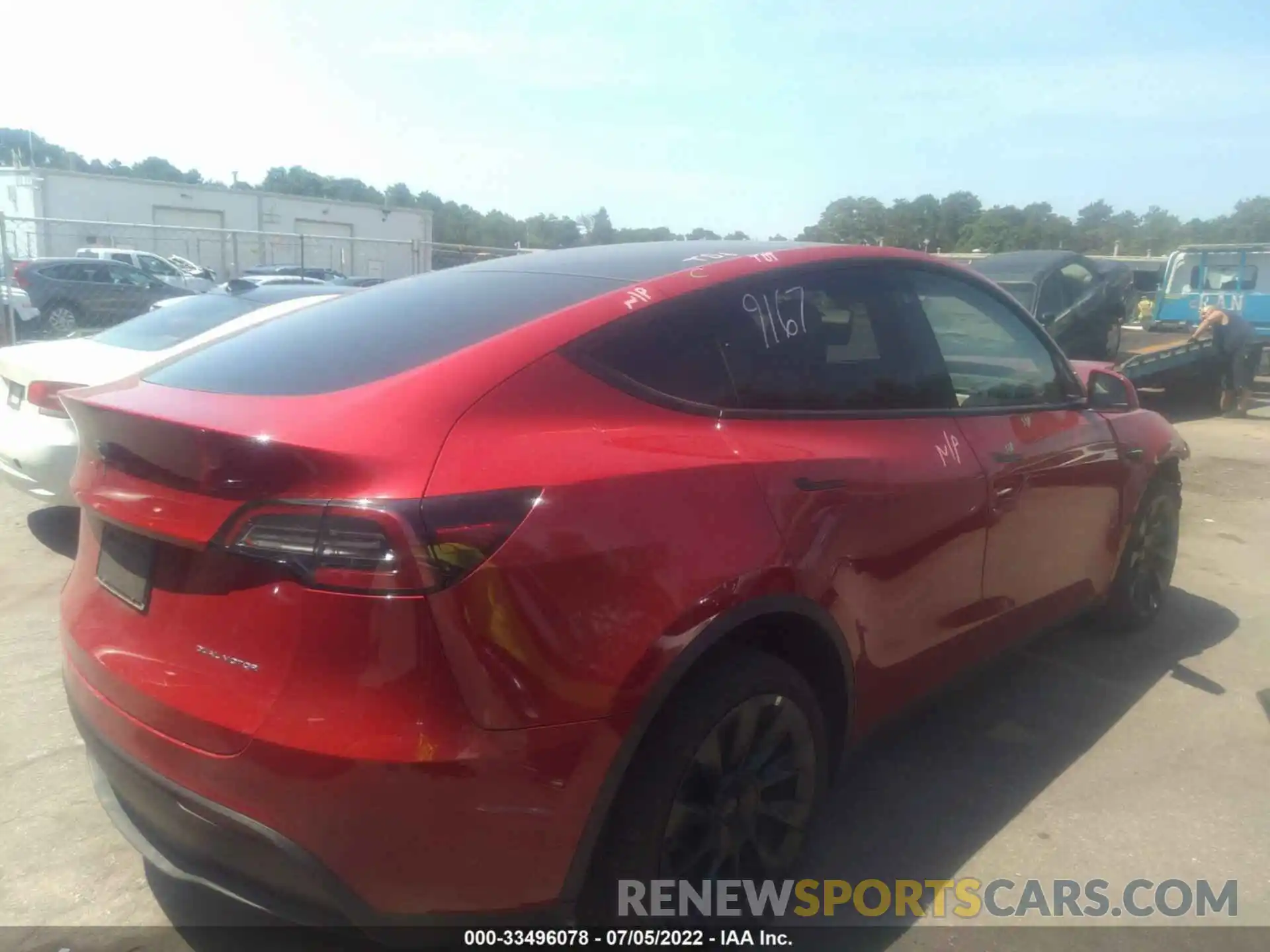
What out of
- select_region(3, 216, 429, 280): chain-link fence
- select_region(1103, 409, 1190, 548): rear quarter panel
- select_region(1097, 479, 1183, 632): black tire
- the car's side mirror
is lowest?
select_region(1097, 479, 1183, 632): black tire

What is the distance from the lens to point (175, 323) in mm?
6613

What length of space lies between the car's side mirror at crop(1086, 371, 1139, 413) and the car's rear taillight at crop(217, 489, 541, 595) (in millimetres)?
2953

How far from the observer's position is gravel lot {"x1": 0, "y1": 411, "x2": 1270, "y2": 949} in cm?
281

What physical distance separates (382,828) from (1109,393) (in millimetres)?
3438

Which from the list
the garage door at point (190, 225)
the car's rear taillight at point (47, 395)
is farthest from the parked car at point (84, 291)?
the car's rear taillight at point (47, 395)

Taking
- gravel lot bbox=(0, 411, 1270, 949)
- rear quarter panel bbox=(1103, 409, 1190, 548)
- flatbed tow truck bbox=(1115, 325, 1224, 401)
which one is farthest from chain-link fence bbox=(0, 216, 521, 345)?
gravel lot bbox=(0, 411, 1270, 949)

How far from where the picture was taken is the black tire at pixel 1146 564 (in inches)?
179

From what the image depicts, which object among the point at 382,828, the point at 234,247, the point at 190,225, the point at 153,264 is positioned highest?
the point at 190,225

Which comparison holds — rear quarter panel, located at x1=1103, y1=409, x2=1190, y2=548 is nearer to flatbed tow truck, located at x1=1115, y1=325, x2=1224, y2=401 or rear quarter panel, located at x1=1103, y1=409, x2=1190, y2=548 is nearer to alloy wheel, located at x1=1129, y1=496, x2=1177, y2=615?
alloy wheel, located at x1=1129, y1=496, x2=1177, y2=615

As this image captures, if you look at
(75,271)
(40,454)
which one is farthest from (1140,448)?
(75,271)

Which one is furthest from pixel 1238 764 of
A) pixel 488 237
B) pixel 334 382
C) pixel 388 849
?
pixel 488 237

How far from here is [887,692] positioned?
302cm

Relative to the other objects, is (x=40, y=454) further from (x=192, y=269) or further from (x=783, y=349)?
(x=192, y=269)

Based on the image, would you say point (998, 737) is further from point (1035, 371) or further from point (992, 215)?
point (992, 215)
